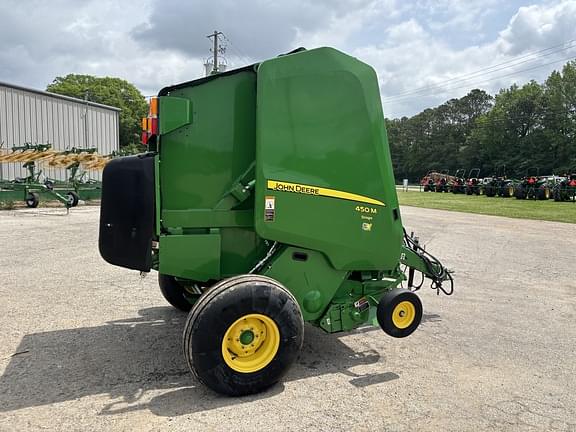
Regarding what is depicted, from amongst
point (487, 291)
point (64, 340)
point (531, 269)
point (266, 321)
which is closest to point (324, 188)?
point (266, 321)

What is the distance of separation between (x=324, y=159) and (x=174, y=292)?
249 centimetres

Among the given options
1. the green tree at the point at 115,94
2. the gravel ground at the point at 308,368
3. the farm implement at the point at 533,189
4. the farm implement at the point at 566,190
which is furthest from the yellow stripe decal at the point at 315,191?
the green tree at the point at 115,94

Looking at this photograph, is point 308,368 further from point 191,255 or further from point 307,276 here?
point 191,255

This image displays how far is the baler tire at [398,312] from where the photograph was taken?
13.0 feet

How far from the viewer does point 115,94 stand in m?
63.9

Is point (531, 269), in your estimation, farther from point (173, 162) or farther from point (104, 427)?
point (104, 427)

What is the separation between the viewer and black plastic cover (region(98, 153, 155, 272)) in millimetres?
3604

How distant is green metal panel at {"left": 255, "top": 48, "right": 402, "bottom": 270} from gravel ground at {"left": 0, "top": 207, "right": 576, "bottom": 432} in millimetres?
1039

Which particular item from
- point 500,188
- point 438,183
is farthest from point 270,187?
point 438,183

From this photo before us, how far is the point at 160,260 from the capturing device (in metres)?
3.64

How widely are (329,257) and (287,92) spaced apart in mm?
1349

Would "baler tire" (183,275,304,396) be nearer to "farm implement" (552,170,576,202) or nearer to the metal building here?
the metal building

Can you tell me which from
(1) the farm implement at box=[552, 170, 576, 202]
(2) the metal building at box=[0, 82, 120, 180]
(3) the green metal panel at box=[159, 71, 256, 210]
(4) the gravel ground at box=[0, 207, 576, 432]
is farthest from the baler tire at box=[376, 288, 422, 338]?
(1) the farm implement at box=[552, 170, 576, 202]

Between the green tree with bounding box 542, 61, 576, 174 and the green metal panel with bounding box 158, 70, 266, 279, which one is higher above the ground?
the green tree with bounding box 542, 61, 576, 174
